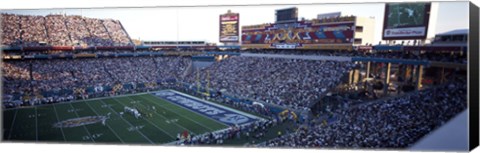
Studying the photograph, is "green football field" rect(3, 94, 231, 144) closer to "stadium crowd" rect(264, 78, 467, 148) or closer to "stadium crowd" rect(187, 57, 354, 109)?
"stadium crowd" rect(187, 57, 354, 109)

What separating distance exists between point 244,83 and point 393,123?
13800mm

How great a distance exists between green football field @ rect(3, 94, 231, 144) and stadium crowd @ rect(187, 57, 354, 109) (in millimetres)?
4806

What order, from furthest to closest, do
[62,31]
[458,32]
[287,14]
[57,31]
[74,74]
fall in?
[62,31], [57,31], [287,14], [74,74], [458,32]

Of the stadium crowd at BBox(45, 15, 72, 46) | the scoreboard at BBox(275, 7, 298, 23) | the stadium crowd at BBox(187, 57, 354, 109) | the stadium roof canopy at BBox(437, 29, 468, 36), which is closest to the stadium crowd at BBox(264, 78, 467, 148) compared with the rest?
the stadium roof canopy at BBox(437, 29, 468, 36)

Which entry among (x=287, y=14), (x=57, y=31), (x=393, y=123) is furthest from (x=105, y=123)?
(x=57, y=31)

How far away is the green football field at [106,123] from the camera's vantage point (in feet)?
47.3

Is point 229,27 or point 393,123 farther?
point 229,27

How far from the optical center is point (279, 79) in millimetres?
22984

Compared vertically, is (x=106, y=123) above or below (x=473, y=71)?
below

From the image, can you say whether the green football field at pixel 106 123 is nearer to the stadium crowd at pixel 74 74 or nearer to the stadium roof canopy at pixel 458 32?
the stadium crowd at pixel 74 74

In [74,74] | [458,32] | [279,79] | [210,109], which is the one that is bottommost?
[210,109]

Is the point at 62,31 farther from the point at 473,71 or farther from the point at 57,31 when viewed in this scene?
the point at 473,71

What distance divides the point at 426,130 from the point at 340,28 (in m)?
13.8

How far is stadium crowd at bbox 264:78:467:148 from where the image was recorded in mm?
11094
